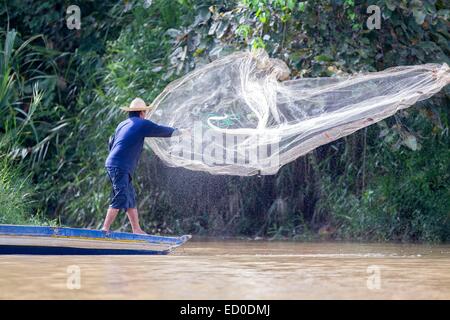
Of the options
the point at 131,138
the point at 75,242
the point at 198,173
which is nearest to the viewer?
the point at 75,242

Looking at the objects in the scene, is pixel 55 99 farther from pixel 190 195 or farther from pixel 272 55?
pixel 272 55

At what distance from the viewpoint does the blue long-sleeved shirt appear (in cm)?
1128

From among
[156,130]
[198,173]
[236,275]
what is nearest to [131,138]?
[156,130]

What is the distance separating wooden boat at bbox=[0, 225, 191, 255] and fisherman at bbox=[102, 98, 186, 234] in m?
0.36

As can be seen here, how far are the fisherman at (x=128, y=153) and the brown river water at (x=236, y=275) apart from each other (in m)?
0.73

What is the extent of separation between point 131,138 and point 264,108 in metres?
1.50

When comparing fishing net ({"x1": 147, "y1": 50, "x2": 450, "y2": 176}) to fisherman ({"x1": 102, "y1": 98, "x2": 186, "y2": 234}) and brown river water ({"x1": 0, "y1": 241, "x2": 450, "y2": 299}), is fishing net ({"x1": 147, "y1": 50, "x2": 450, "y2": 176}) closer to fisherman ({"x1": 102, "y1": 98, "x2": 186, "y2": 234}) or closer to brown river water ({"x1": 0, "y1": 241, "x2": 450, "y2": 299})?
fisherman ({"x1": 102, "y1": 98, "x2": 186, "y2": 234})

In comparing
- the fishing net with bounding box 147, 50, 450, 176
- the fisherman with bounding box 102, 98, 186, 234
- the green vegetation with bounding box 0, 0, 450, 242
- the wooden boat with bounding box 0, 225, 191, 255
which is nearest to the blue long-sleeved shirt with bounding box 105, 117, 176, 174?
the fisherman with bounding box 102, 98, 186, 234

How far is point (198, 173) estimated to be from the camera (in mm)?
15609

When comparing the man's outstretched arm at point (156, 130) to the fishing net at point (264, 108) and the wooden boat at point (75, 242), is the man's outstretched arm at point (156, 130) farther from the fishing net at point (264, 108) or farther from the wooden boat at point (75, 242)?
the wooden boat at point (75, 242)

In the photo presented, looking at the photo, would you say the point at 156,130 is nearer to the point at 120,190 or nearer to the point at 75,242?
the point at 120,190

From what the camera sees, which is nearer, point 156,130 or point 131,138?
point 156,130

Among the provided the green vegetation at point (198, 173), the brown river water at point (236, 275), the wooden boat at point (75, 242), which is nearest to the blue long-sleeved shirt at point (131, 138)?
the wooden boat at point (75, 242)
